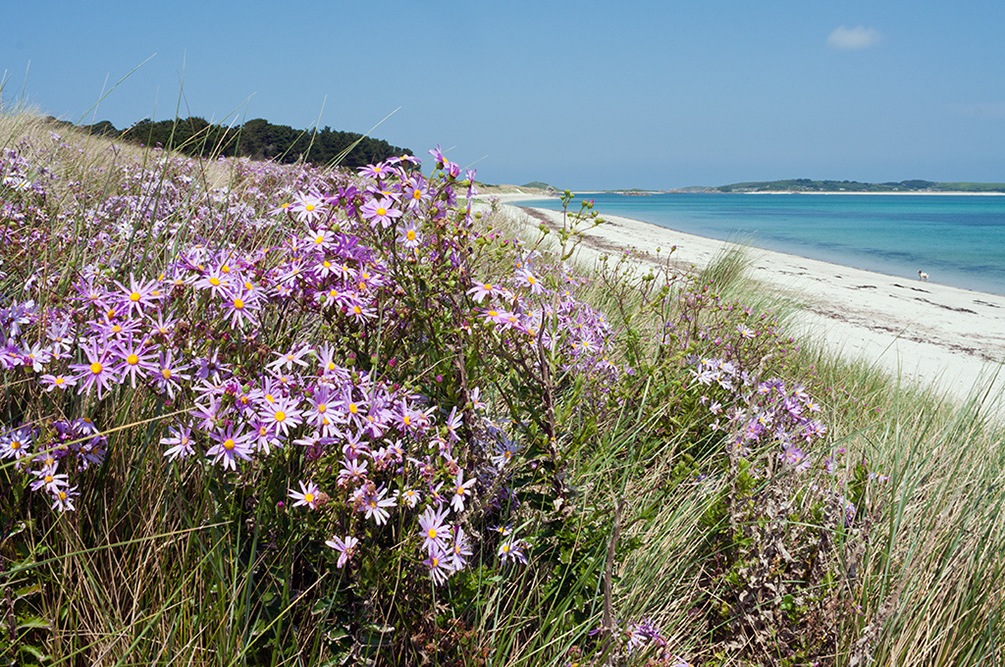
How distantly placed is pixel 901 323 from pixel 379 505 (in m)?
9.75

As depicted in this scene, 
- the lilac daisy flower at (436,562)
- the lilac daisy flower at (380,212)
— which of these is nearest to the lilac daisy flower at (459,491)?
the lilac daisy flower at (436,562)

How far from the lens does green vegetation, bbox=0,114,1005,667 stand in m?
1.43

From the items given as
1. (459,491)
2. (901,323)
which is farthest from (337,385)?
(901,323)

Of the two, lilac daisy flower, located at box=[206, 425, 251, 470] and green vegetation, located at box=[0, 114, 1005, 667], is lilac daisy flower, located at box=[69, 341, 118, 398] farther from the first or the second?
lilac daisy flower, located at box=[206, 425, 251, 470]

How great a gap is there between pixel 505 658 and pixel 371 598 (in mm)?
501

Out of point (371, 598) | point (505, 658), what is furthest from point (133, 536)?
point (505, 658)

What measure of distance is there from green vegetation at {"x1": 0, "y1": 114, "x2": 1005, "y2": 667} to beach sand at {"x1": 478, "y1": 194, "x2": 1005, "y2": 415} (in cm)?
258

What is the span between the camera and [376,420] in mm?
1451

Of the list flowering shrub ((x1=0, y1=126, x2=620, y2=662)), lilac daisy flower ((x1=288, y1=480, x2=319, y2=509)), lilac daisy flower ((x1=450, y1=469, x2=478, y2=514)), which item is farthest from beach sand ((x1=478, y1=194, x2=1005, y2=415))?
lilac daisy flower ((x1=288, y1=480, x2=319, y2=509))

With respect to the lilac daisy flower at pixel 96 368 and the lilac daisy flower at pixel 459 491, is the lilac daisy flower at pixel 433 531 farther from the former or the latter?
the lilac daisy flower at pixel 96 368

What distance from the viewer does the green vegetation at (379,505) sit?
1435 millimetres

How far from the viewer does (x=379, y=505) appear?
4.47 ft

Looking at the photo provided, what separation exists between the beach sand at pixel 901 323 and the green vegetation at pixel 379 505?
258cm

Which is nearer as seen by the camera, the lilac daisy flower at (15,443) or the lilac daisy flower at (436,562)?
the lilac daisy flower at (436,562)
